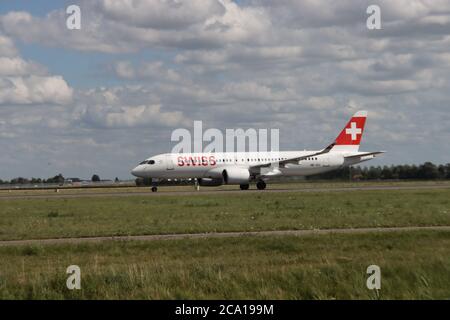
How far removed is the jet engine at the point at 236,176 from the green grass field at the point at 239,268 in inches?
1608

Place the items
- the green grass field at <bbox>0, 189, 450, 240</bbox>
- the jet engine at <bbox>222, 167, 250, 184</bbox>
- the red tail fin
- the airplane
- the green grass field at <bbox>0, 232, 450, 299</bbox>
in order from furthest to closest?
the red tail fin, the airplane, the jet engine at <bbox>222, 167, 250, 184</bbox>, the green grass field at <bbox>0, 189, 450, 240</bbox>, the green grass field at <bbox>0, 232, 450, 299</bbox>

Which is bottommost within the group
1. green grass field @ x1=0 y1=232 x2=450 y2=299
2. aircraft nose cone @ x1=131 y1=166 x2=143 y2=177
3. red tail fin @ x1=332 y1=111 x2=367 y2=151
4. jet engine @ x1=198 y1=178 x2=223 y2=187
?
green grass field @ x1=0 y1=232 x2=450 y2=299

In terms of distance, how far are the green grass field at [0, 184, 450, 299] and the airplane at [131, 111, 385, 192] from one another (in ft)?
106

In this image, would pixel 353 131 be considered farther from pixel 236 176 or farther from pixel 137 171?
pixel 137 171

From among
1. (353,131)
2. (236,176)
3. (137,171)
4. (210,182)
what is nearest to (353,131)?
(353,131)

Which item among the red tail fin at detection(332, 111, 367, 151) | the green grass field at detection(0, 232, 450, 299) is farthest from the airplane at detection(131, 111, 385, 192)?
the green grass field at detection(0, 232, 450, 299)

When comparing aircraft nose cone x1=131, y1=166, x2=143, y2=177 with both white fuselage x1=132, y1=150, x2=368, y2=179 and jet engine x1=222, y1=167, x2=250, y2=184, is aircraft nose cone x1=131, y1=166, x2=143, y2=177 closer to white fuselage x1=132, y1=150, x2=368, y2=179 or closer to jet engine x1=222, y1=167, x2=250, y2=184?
white fuselage x1=132, y1=150, x2=368, y2=179

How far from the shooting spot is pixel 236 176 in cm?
6238

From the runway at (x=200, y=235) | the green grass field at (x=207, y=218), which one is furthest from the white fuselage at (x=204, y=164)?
the runway at (x=200, y=235)

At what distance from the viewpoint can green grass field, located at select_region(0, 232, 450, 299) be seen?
12719 millimetres

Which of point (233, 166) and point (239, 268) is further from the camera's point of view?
point (233, 166)

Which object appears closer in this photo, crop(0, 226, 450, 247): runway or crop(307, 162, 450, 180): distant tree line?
crop(0, 226, 450, 247): runway

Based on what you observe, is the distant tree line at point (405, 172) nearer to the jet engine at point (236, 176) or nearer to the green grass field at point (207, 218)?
the jet engine at point (236, 176)

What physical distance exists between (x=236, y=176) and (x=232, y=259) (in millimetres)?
45001
